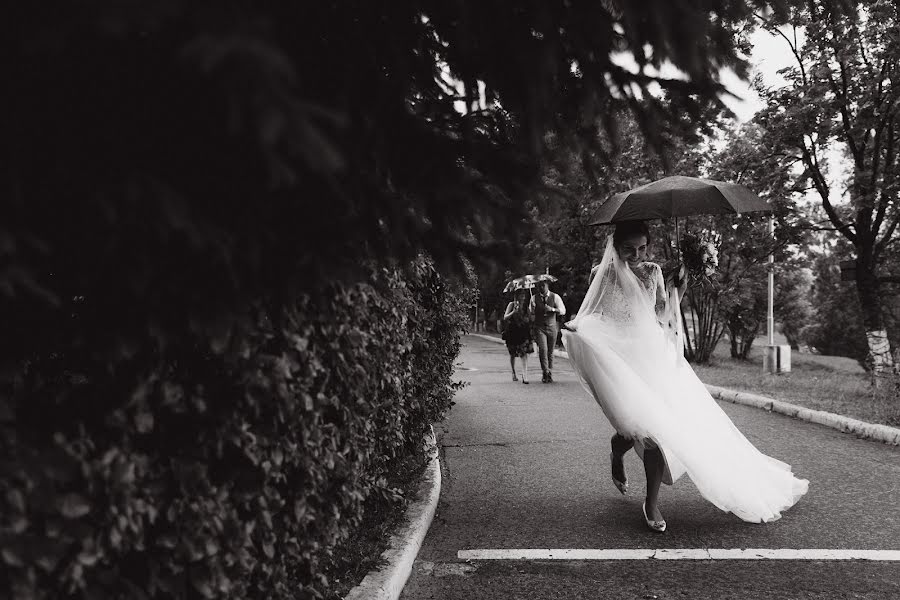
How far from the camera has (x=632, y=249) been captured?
17.3ft

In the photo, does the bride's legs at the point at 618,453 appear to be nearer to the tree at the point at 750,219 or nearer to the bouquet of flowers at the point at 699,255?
the bouquet of flowers at the point at 699,255

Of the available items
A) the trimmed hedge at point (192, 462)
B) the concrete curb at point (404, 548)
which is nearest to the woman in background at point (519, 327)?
the concrete curb at point (404, 548)

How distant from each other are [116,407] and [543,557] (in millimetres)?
3131

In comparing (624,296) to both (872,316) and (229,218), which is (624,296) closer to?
(229,218)

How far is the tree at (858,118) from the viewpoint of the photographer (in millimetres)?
12656

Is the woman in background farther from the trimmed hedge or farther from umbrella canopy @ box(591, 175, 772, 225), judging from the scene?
the trimmed hedge

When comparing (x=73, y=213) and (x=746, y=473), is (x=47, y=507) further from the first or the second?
(x=746, y=473)

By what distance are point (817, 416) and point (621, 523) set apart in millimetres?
5431

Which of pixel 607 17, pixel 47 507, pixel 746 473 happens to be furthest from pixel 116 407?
pixel 746 473

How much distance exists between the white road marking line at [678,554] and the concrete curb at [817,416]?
2.57m

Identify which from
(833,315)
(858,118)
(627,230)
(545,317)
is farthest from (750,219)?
(833,315)

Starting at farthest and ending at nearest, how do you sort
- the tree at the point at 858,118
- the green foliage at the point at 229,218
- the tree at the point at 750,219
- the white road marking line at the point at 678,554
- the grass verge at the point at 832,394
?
the tree at the point at 750,219 → the tree at the point at 858,118 → the grass verge at the point at 832,394 → the white road marking line at the point at 678,554 → the green foliage at the point at 229,218

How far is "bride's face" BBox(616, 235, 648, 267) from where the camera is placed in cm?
527

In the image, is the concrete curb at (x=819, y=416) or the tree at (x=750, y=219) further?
the tree at (x=750, y=219)
